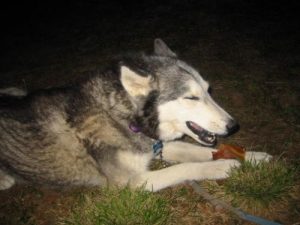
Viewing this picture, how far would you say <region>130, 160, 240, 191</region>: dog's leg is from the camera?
4.11 meters

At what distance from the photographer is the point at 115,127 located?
4.10 meters

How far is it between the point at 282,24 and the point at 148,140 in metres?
7.50

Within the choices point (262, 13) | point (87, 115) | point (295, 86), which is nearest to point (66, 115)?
point (87, 115)

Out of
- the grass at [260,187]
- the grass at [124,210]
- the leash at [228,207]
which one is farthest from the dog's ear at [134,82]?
the grass at [260,187]

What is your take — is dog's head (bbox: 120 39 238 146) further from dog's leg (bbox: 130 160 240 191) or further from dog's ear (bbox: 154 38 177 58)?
dog's ear (bbox: 154 38 177 58)

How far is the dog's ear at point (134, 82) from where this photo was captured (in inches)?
149

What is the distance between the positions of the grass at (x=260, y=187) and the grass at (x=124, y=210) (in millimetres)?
789

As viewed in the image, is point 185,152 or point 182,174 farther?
point 185,152

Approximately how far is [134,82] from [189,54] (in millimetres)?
4887

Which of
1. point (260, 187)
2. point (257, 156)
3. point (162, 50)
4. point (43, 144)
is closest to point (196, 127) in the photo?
point (257, 156)

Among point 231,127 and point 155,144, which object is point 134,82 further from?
point 231,127

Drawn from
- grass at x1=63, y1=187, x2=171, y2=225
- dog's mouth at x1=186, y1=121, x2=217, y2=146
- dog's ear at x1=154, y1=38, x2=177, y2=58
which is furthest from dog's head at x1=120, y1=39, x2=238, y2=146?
grass at x1=63, y1=187, x2=171, y2=225

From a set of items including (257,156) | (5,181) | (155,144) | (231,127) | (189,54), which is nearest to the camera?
(231,127)

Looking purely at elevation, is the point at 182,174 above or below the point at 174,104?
below
